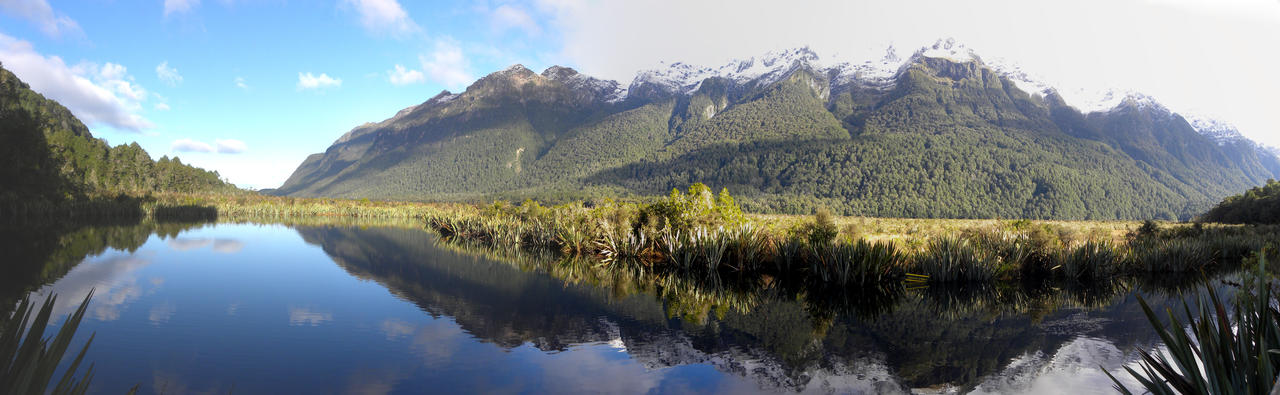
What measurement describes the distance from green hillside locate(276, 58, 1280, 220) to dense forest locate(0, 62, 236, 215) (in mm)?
65179

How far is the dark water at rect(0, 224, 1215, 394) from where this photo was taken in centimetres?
584

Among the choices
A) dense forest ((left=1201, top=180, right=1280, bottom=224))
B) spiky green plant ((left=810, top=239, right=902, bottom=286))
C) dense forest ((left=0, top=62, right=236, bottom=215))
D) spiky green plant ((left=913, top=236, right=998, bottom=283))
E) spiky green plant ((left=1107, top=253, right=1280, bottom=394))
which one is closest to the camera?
spiky green plant ((left=1107, top=253, right=1280, bottom=394))

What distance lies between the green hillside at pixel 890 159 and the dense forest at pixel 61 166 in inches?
2566

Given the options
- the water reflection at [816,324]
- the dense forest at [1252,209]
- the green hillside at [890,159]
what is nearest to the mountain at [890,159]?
the green hillside at [890,159]

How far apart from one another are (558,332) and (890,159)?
132 metres

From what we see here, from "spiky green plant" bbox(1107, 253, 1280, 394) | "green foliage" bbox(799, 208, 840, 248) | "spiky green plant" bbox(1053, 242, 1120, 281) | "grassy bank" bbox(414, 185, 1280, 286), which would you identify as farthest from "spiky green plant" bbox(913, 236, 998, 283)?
"spiky green plant" bbox(1107, 253, 1280, 394)

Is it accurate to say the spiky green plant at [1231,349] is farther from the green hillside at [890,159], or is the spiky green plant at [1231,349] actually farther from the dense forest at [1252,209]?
the green hillside at [890,159]

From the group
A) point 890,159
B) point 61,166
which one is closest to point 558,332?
point 61,166

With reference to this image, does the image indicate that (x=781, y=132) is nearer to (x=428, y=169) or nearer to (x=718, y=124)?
(x=718, y=124)

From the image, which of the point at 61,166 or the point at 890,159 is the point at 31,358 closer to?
the point at 61,166

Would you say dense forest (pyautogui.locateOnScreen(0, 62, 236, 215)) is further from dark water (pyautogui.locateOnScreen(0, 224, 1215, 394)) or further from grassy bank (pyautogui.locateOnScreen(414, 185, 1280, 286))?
grassy bank (pyautogui.locateOnScreen(414, 185, 1280, 286))

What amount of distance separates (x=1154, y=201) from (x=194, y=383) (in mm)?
177357

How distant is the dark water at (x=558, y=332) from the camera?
5836 mm

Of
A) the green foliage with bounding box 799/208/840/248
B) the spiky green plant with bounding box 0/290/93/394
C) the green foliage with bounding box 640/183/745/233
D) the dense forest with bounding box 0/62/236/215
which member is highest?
the dense forest with bounding box 0/62/236/215
